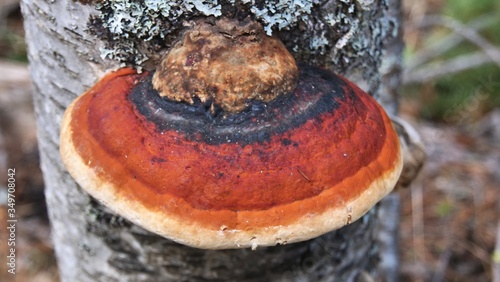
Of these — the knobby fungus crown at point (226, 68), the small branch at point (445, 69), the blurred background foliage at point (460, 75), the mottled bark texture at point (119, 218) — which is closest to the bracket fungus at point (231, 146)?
the knobby fungus crown at point (226, 68)

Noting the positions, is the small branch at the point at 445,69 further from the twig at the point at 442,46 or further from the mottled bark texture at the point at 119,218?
the mottled bark texture at the point at 119,218

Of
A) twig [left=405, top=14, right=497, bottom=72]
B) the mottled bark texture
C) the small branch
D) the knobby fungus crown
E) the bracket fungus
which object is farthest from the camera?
twig [left=405, top=14, right=497, bottom=72]

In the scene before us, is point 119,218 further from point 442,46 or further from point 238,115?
point 442,46

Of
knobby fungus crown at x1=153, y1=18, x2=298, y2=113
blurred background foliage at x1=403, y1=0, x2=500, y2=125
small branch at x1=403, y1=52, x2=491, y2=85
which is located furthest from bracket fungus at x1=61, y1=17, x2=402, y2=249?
blurred background foliage at x1=403, y1=0, x2=500, y2=125

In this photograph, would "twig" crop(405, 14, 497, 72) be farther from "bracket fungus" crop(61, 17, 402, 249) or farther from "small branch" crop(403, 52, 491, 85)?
"bracket fungus" crop(61, 17, 402, 249)

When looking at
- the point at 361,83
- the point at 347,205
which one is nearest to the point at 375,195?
the point at 347,205

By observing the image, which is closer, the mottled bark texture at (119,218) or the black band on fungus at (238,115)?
the black band on fungus at (238,115)
